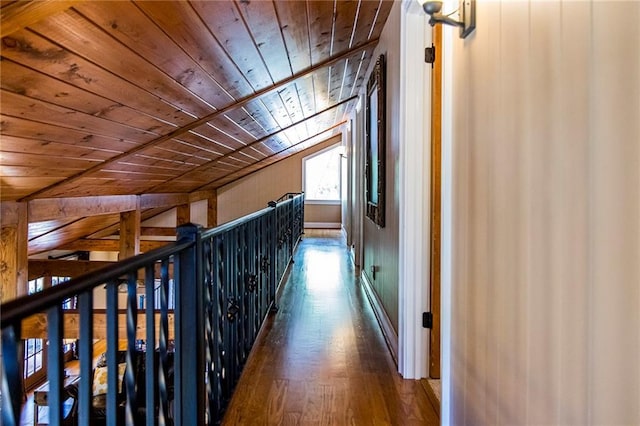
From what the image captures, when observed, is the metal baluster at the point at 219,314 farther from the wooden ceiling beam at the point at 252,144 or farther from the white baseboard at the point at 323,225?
the white baseboard at the point at 323,225

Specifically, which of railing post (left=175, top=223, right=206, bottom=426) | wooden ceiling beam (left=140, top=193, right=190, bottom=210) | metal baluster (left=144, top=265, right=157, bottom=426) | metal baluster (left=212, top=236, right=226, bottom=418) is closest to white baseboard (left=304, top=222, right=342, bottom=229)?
wooden ceiling beam (left=140, top=193, right=190, bottom=210)

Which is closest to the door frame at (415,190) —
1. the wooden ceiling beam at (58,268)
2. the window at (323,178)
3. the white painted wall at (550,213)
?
the white painted wall at (550,213)

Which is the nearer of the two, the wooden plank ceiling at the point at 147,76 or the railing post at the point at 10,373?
the railing post at the point at 10,373

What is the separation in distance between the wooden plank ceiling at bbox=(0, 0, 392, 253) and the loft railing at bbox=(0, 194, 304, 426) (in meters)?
0.89

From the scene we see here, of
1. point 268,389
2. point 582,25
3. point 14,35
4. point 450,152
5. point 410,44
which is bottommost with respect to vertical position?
point 268,389

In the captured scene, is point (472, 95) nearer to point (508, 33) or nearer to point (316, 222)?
point (508, 33)

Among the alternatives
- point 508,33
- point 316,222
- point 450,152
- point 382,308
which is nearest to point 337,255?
point 382,308

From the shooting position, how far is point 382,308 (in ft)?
9.74

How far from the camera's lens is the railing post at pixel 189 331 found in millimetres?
1246

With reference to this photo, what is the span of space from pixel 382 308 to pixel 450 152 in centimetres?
169

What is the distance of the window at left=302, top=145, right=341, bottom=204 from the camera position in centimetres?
984

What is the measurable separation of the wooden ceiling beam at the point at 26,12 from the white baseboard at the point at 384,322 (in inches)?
83.9

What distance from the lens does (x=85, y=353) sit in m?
0.77

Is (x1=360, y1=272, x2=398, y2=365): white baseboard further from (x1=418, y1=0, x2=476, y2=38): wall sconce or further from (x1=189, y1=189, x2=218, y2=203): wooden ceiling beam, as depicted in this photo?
(x1=189, y1=189, x2=218, y2=203): wooden ceiling beam
